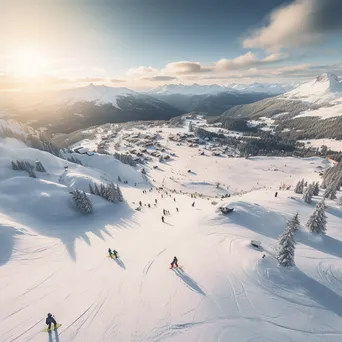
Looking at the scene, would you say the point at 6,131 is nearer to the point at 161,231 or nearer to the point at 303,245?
the point at 161,231

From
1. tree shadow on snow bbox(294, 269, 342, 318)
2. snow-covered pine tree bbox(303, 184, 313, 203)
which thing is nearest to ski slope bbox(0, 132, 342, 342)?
tree shadow on snow bbox(294, 269, 342, 318)

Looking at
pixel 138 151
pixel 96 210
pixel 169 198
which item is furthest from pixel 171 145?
pixel 96 210

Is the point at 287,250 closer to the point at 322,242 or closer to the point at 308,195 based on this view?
the point at 322,242

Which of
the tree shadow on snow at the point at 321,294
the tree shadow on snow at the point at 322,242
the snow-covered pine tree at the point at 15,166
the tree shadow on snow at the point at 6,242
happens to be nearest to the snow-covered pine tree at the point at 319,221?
the tree shadow on snow at the point at 322,242

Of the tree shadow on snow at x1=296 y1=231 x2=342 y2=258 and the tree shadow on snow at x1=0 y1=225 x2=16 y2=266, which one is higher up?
the tree shadow on snow at x1=0 y1=225 x2=16 y2=266

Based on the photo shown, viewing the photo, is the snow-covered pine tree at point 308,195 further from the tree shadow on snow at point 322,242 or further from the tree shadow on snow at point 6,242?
the tree shadow on snow at point 6,242

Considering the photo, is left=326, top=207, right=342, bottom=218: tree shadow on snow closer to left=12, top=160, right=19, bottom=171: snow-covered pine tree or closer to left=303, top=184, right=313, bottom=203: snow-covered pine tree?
left=303, top=184, right=313, bottom=203: snow-covered pine tree
